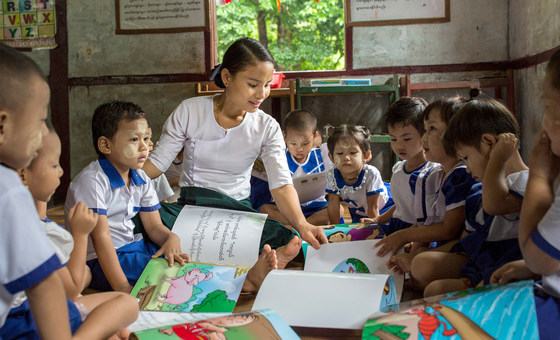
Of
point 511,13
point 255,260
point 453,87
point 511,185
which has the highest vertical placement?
point 511,13

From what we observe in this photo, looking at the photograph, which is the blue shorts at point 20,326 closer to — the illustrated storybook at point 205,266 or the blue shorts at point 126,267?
the illustrated storybook at point 205,266

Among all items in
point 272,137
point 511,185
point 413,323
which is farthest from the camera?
point 272,137

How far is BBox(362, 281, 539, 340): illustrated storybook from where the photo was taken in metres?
0.89

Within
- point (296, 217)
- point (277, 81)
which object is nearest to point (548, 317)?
point (296, 217)

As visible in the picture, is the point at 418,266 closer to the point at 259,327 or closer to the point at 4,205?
the point at 259,327

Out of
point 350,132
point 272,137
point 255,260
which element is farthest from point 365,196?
point 255,260

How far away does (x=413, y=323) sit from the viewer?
908mm

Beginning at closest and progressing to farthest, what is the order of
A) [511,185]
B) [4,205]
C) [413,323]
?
1. [4,205]
2. [413,323]
3. [511,185]

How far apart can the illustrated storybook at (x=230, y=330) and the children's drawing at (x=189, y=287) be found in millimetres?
384

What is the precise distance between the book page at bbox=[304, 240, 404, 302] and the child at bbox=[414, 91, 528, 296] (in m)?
0.16

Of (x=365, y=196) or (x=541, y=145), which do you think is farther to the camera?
(x=365, y=196)

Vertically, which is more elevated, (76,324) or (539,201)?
(539,201)

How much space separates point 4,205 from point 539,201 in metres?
0.86

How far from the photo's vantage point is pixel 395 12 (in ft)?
13.6
